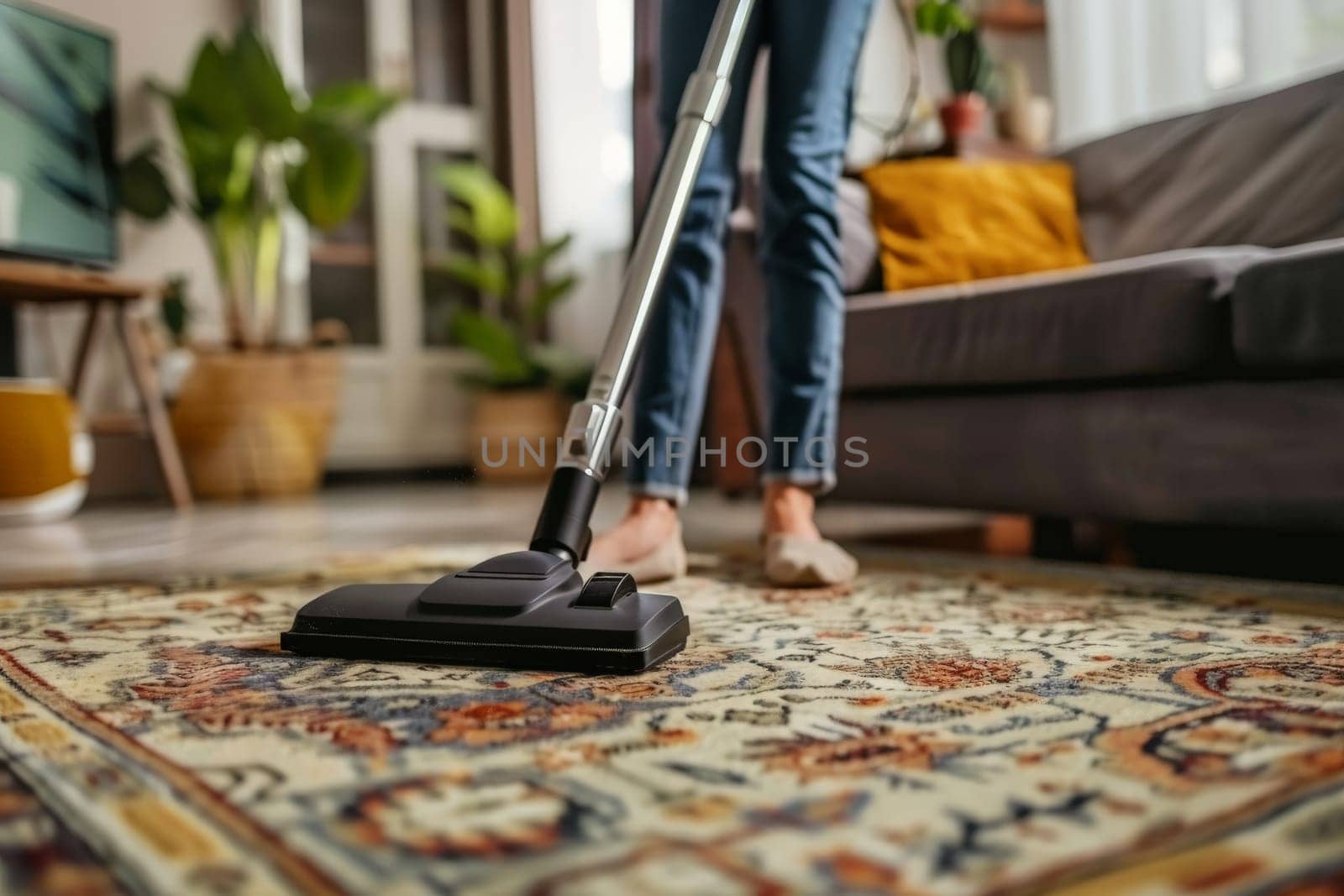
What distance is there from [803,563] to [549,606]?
460mm

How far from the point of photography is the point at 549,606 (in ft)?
2.47

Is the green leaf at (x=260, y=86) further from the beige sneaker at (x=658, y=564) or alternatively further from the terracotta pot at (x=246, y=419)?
the beige sneaker at (x=658, y=564)

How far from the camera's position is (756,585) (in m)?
1.20

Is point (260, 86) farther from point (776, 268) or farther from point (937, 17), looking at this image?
point (776, 268)

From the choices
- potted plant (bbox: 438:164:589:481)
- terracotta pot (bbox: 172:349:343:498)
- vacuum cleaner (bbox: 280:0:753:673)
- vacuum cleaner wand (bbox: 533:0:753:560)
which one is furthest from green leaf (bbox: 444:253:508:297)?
vacuum cleaner (bbox: 280:0:753:673)

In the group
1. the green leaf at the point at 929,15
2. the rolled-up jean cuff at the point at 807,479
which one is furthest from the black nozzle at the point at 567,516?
the green leaf at the point at 929,15

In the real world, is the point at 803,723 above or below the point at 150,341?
below

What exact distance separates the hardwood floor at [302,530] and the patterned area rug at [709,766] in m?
0.67

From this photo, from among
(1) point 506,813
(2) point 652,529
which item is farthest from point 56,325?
(1) point 506,813

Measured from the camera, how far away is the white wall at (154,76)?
3297mm

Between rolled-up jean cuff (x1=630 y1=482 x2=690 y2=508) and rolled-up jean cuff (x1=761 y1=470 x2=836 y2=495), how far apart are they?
0.10 metres

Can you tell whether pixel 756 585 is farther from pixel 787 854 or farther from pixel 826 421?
pixel 787 854

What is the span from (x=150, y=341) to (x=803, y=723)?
304cm

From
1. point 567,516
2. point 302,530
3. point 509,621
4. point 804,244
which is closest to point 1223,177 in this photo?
point 804,244
